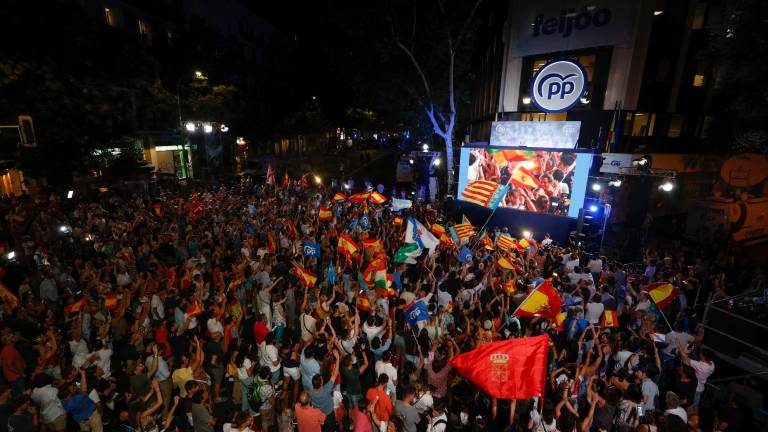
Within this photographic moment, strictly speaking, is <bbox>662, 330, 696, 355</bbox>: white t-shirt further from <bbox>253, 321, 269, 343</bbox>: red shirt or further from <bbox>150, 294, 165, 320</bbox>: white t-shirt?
<bbox>150, 294, 165, 320</bbox>: white t-shirt

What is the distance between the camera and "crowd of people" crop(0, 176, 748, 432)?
Result: 553cm

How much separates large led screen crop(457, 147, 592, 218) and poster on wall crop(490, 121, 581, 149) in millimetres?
561

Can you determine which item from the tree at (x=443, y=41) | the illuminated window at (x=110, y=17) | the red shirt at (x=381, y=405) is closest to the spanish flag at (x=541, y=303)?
the red shirt at (x=381, y=405)

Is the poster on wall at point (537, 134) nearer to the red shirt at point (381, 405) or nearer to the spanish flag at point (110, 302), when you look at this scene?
the red shirt at point (381, 405)

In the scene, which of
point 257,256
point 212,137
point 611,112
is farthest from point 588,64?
point 212,137

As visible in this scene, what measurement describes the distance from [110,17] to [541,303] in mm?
31485

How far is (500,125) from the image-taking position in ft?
59.6

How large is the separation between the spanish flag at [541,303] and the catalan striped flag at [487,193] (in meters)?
6.24

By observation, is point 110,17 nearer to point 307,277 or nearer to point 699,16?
point 307,277

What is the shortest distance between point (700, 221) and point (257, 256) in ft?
60.8

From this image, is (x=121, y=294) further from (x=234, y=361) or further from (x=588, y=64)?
(x=588, y=64)

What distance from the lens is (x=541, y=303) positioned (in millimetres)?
7332

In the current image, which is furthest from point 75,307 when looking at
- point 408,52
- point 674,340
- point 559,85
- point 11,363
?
point 408,52

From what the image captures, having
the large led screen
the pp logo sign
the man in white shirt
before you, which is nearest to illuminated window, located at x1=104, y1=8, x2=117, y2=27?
the large led screen
